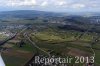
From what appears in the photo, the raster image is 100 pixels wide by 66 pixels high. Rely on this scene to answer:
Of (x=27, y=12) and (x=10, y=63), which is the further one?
(x=27, y=12)

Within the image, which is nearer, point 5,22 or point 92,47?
point 92,47

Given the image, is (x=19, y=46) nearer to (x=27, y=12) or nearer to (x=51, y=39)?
(x=51, y=39)

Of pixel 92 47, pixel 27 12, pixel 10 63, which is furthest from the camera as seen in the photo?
pixel 27 12

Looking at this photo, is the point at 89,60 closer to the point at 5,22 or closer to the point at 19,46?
the point at 19,46

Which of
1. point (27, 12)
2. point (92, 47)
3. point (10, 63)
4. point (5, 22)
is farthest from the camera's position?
point (27, 12)

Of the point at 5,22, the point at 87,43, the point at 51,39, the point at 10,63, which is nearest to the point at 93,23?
the point at 87,43

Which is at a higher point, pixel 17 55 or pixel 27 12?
pixel 27 12

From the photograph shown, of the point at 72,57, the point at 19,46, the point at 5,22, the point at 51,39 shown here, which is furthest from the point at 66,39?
the point at 5,22

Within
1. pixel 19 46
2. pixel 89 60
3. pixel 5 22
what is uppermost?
pixel 5 22

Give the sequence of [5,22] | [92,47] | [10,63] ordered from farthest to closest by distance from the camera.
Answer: [5,22] < [92,47] < [10,63]
